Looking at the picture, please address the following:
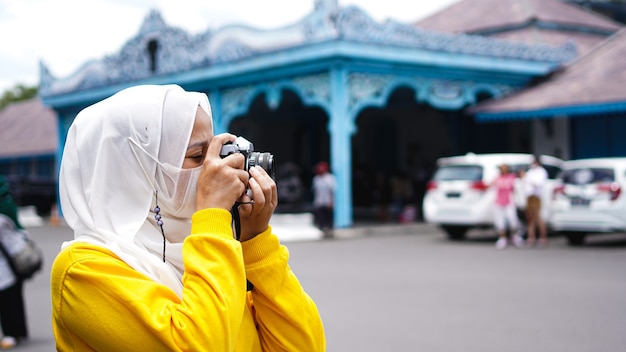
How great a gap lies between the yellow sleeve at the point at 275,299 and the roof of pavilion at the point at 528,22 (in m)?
19.6

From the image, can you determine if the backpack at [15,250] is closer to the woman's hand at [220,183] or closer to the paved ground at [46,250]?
the paved ground at [46,250]

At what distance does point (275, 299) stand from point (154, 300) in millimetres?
361

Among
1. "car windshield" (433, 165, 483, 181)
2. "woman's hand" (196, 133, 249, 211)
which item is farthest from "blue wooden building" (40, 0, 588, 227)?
"woman's hand" (196, 133, 249, 211)

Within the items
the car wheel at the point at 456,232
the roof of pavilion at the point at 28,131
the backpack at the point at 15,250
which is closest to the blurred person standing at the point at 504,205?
the car wheel at the point at 456,232

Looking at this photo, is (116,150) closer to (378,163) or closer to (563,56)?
(563,56)

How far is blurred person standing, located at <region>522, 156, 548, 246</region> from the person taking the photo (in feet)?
44.2

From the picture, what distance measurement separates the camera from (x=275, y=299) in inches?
77.4

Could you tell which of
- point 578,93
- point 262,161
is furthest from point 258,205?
point 578,93

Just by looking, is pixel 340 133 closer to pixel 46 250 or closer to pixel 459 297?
pixel 46 250

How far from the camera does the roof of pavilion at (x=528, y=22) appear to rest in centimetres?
2238

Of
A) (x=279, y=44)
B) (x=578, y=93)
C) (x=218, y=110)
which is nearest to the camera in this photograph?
(x=279, y=44)

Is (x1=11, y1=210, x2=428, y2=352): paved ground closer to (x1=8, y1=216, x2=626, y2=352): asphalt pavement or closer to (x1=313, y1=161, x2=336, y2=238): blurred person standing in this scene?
(x1=8, y1=216, x2=626, y2=352): asphalt pavement

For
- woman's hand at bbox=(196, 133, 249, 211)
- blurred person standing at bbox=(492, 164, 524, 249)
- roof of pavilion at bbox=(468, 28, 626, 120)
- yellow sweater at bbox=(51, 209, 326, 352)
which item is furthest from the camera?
roof of pavilion at bbox=(468, 28, 626, 120)

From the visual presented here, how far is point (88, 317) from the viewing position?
1688 millimetres
